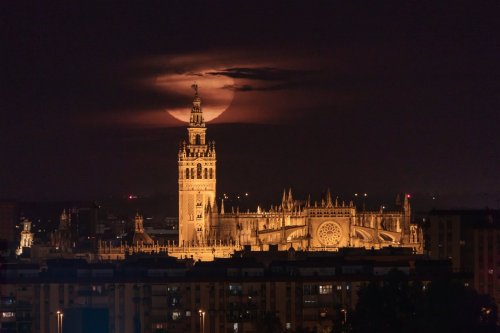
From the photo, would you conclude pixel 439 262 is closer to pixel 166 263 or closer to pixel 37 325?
pixel 166 263

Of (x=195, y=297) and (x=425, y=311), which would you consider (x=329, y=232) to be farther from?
(x=425, y=311)

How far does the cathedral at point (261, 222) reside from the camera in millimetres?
173125

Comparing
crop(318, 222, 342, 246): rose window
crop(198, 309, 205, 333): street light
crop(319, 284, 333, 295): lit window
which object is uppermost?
crop(318, 222, 342, 246): rose window

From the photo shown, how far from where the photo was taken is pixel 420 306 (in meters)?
95.9

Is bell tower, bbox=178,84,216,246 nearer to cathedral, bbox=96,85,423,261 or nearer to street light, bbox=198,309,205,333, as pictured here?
cathedral, bbox=96,85,423,261

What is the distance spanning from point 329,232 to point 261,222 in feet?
17.2

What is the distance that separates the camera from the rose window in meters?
177

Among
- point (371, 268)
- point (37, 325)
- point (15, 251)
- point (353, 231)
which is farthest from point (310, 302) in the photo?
point (15, 251)

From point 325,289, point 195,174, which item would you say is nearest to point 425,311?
point 325,289

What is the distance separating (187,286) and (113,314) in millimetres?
4087

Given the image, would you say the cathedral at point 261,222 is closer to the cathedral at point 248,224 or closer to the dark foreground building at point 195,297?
the cathedral at point 248,224

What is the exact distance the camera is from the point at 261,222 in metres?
179

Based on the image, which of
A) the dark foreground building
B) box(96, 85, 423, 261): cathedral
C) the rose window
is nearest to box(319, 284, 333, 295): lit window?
the dark foreground building

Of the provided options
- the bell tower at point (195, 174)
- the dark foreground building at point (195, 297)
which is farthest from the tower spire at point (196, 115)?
the dark foreground building at point (195, 297)
